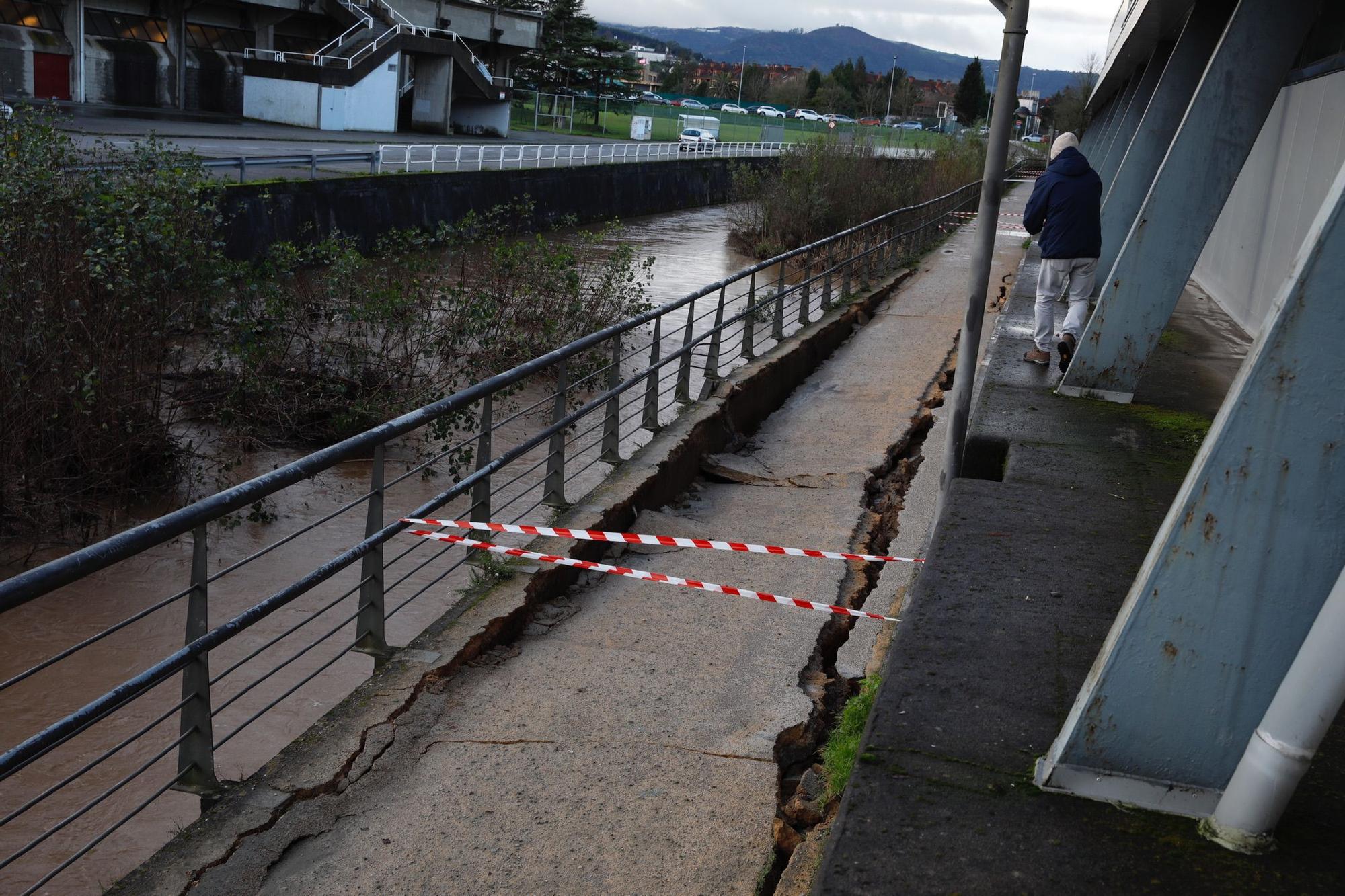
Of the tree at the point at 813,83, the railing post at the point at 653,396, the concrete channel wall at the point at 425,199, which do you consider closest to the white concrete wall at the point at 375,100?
the concrete channel wall at the point at 425,199

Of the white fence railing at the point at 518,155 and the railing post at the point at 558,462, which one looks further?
the white fence railing at the point at 518,155

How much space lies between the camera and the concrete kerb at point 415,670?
142 inches

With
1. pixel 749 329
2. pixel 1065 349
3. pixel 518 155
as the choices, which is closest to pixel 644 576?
pixel 1065 349

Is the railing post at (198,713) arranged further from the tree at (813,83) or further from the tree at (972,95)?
the tree at (813,83)

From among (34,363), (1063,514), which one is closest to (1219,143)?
(1063,514)

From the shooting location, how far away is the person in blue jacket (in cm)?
915

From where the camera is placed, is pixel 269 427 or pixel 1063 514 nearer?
pixel 1063 514

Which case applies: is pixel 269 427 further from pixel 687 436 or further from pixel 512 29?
pixel 512 29

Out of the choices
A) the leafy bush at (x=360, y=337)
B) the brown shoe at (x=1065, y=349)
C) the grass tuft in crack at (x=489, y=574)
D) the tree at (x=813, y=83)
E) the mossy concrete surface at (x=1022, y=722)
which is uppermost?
the tree at (x=813, y=83)

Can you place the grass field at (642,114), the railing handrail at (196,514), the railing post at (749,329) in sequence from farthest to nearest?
the grass field at (642,114)
the railing post at (749,329)
the railing handrail at (196,514)

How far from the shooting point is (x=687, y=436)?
912 cm

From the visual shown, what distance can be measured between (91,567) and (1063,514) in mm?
4155

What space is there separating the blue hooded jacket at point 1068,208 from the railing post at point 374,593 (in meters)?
5.95

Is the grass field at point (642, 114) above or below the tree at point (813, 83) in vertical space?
below
